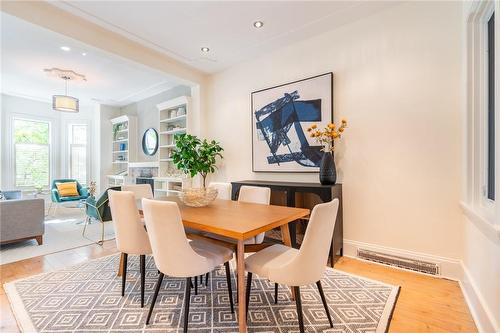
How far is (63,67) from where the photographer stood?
414 cm

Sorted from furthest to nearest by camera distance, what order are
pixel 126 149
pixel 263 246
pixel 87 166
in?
pixel 87 166 < pixel 126 149 < pixel 263 246

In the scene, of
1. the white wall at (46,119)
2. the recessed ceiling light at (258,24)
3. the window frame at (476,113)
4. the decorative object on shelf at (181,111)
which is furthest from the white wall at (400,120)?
the white wall at (46,119)

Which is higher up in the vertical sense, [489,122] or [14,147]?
[14,147]

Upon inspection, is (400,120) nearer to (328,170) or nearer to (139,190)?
(328,170)

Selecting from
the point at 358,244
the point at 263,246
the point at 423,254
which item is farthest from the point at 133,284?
the point at 423,254

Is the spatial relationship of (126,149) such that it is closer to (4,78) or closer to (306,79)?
(4,78)

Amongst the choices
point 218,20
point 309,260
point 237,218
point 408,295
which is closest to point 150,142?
point 218,20

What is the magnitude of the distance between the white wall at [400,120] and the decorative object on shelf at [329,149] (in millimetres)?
130

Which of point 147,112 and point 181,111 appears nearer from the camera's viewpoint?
point 181,111

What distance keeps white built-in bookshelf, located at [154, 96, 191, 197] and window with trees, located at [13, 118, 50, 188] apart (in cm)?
339

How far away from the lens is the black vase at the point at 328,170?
2.76 m

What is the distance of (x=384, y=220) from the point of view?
267 cm

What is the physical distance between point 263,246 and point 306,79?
7.33 feet

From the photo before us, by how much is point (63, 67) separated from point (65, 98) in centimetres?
54
